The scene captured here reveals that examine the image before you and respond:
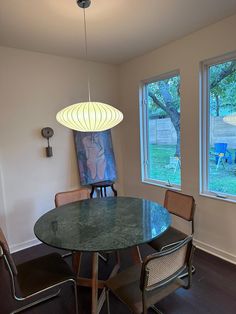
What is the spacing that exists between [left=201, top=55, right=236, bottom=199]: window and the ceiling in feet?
1.73

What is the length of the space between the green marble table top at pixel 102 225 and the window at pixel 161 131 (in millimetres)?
1018

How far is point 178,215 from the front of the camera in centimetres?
235

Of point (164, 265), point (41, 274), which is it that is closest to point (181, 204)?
point (164, 265)

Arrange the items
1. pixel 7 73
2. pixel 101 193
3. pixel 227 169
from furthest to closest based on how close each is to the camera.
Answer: pixel 101 193 → pixel 7 73 → pixel 227 169

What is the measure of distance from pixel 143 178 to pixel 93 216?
1.66m

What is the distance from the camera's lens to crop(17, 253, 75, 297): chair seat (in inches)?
62.1

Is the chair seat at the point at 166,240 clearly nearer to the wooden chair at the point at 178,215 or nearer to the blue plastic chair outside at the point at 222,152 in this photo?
the wooden chair at the point at 178,215

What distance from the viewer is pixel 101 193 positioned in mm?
3449

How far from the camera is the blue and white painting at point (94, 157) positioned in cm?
331

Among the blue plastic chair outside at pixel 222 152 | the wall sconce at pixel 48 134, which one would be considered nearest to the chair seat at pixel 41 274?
the wall sconce at pixel 48 134

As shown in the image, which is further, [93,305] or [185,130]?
[185,130]

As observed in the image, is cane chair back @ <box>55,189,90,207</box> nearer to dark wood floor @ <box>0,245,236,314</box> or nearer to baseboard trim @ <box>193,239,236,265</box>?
dark wood floor @ <box>0,245,236,314</box>

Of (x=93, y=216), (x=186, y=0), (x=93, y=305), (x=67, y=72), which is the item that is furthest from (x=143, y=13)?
(x=93, y=305)

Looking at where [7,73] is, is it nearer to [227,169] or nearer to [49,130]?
[49,130]
